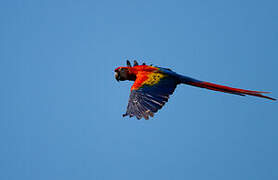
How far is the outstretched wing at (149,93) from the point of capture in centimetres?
1396

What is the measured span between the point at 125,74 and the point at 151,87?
3088 millimetres

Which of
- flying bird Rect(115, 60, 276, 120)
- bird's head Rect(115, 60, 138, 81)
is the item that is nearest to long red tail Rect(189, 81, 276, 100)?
flying bird Rect(115, 60, 276, 120)

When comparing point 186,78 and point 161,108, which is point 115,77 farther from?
point 161,108

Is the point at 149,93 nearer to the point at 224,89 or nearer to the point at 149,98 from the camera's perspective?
the point at 149,98

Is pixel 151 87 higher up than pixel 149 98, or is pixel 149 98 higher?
pixel 151 87

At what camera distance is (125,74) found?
1853cm

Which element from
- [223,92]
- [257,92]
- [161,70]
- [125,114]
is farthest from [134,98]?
[257,92]

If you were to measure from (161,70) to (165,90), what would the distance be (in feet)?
5.58

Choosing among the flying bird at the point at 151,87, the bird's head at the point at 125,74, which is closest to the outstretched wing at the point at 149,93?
the flying bird at the point at 151,87

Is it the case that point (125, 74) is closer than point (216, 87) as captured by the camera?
No

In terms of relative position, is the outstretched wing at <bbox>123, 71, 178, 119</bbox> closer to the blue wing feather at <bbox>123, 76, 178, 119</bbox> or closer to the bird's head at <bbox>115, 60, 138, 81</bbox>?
the blue wing feather at <bbox>123, 76, 178, 119</bbox>

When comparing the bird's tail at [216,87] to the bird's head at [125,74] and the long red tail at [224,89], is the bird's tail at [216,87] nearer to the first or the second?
the long red tail at [224,89]

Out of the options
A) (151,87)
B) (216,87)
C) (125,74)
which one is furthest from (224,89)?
(125,74)

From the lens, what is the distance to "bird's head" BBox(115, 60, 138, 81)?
726 inches
